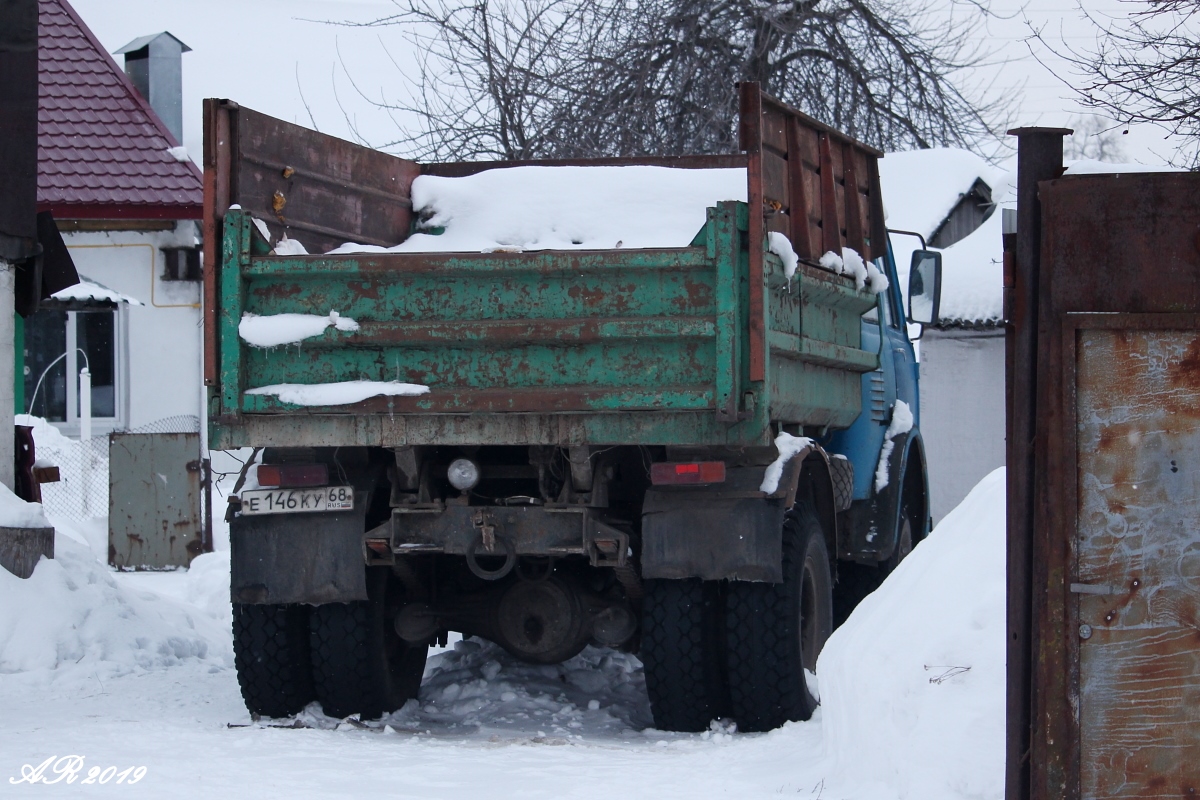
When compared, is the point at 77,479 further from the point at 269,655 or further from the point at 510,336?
the point at 510,336

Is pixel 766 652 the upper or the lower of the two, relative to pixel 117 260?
lower

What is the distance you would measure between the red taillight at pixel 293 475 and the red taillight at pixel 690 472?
4.46 ft

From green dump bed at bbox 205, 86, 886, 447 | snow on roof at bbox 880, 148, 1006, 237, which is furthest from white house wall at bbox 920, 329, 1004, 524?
green dump bed at bbox 205, 86, 886, 447

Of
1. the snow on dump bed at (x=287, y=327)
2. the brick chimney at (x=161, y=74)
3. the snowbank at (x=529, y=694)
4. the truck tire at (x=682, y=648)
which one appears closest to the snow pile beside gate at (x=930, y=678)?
the truck tire at (x=682, y=648)

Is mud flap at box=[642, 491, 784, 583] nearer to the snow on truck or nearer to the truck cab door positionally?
the snow on truck

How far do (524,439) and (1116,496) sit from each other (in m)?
2.94

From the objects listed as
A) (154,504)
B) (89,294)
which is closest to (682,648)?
(154,504)

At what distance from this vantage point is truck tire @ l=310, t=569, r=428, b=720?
6254 millimetres

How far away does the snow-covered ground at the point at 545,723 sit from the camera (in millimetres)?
4578

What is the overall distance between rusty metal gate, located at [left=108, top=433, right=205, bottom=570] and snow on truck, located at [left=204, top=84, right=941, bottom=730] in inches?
240

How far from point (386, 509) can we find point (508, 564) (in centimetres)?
72

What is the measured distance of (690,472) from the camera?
5730 mm

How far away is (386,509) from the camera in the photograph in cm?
636

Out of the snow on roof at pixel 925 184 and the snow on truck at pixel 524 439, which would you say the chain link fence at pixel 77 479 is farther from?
the snow on roof at pixel 925 184
